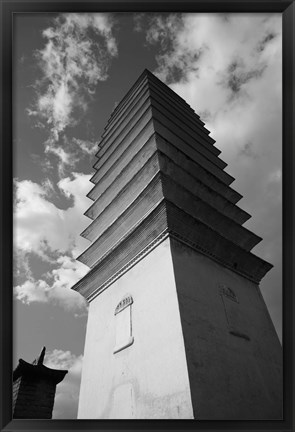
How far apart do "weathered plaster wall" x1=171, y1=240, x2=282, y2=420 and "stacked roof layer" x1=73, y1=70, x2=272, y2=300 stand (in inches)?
24.9

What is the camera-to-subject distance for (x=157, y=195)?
322 inches

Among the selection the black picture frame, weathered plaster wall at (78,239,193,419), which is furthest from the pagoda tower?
the black picture frame

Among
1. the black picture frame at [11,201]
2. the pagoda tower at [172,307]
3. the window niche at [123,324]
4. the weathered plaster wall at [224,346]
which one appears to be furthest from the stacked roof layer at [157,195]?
the black picture frame at [11,201]

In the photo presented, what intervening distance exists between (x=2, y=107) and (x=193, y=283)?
17.6ft

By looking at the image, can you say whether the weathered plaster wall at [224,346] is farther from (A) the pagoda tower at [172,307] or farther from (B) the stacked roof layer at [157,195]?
(B) the stacked roof layer at [157,195]

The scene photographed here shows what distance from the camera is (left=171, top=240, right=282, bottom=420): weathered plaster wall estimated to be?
5.58 metres

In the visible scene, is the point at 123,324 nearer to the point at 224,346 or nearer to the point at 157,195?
the point at 224,346

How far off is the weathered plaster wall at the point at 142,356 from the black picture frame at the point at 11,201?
3005 millimetres

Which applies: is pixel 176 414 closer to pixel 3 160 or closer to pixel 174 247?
pixel 174 247

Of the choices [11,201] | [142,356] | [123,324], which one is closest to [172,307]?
[142,356]

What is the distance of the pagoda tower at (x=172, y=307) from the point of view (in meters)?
5.75

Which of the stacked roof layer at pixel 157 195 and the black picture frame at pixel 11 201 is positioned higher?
→ the stacked roof layer at pixel 157 195

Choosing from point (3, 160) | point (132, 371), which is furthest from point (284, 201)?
point (132, 371)

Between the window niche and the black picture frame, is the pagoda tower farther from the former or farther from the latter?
the black picture frame
